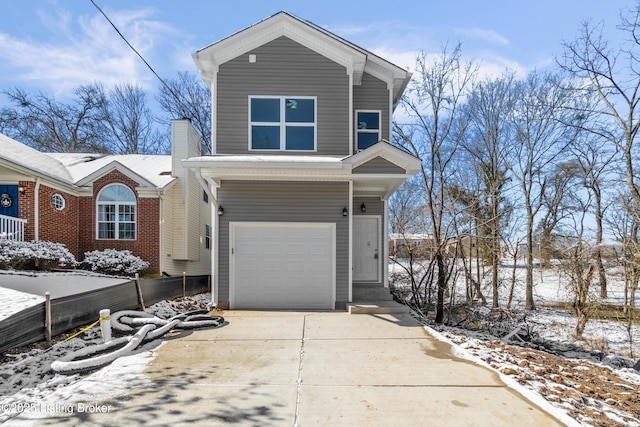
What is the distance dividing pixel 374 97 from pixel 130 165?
36.8 ft

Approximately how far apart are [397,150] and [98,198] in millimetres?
11110

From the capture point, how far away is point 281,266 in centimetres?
853

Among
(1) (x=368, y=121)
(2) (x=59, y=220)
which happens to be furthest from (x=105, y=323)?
(2) (x=59, y=220)

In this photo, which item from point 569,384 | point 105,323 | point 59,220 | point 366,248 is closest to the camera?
point 569,384

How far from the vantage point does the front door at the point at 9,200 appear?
11148 millimetres

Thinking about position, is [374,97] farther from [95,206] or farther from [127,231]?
[95,206]

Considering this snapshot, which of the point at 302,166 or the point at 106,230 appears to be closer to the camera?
the point at 302,166

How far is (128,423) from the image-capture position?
3.08 m

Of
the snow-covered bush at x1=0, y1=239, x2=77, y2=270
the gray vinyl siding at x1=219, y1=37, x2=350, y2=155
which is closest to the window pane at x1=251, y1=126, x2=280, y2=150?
the gray vinyl siding at x1=219, y1=37, x2=350, y2=155

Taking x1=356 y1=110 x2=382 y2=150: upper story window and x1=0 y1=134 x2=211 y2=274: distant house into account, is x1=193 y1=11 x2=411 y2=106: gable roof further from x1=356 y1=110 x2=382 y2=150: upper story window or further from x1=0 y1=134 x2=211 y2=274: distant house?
x1=0 y1=134 x2=211 y2=274: distant house

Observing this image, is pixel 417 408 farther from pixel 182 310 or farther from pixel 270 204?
pixel 182 310

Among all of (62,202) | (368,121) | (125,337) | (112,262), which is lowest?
(125,337)

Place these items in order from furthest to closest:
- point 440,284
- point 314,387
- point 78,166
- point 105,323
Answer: point 78,166
point 440,284
point 105,323
point 314,387

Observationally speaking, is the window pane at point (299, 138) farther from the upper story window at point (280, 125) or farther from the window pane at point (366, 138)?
the window pane at point (366, 138)
